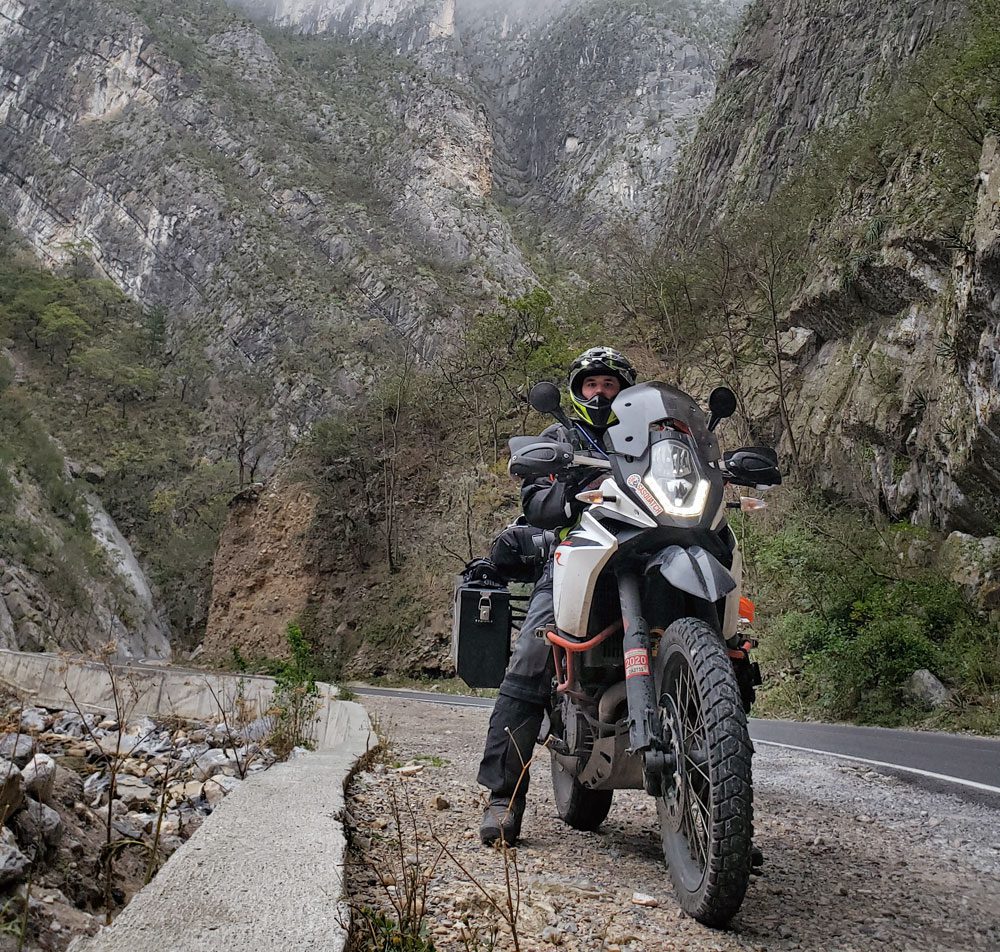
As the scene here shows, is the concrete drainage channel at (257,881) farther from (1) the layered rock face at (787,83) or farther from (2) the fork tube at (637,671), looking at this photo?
(1) the layered rock face at (787,83)

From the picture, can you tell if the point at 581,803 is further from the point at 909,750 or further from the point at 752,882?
the point at 909,750

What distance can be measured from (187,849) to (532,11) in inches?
5588

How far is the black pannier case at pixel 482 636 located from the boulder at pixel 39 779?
6.08 ft

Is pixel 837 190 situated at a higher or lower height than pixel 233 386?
lower

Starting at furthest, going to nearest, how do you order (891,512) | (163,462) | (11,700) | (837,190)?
(163,462) < (837,190) < (891,512) < (11,700)

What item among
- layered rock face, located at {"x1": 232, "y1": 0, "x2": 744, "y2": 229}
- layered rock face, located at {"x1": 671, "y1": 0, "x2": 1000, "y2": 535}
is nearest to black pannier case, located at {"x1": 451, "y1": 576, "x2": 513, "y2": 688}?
layered rock face, located at {"x1": 671, "y1": 0, "x2": 1000, "y2": 535}

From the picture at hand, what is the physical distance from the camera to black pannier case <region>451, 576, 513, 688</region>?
4.34 m

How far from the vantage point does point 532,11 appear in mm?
126250

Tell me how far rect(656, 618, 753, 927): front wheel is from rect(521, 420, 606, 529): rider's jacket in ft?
2.58

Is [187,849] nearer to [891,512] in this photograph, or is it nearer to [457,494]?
[891,512]

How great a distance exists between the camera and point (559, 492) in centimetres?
351

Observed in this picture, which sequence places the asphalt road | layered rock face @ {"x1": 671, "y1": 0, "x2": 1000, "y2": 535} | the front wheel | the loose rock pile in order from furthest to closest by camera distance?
layered rock face @ {"x1": 671, "y1": 0, "x2": 1000, "y2": 535}, the asphalt road, the loose rock pile, the front wheel

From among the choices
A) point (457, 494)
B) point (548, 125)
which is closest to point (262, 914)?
point (457, 494)

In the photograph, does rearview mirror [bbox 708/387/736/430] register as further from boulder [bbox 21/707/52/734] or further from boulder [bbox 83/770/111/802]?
boulder [bbox 21/707/52/734]
